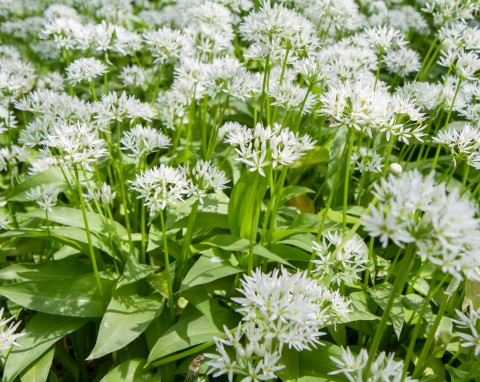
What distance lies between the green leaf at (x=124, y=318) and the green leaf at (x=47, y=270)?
0.53 m

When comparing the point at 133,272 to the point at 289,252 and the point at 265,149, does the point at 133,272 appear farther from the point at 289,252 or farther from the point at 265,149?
the point at 265,149

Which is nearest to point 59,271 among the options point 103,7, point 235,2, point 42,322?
point 42,322

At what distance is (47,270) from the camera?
11.8 ft

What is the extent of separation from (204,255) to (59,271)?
3.50ft

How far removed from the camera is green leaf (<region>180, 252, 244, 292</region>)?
10.1 feet

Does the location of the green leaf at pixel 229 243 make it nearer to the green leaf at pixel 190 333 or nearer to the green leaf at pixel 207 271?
the green leaf at pixel 207 271

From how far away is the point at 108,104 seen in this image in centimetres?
347

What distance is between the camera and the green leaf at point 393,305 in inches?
124

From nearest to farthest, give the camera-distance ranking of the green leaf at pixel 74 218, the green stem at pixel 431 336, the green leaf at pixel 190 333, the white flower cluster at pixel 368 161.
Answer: the green stem at pixel 431 336 < the green leaf at pixel 190 333 < the green leaf at pixel 74 218 < the white flower cluster at pixel 368 161

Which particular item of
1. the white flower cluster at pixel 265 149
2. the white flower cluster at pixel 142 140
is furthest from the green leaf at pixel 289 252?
the white flower cluster at pixel 142 140

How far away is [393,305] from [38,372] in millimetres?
2196

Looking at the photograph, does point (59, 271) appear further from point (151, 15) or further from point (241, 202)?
point (151, 15)

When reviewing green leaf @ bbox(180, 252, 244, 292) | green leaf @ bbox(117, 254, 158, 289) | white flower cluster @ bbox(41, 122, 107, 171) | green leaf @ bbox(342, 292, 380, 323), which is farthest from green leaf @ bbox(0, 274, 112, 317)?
green leaf @ bbox(342, 292, 380, 323)

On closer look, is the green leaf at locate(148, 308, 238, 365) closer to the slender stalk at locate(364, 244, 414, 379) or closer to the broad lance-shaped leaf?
the broad lance-shaped leaf
